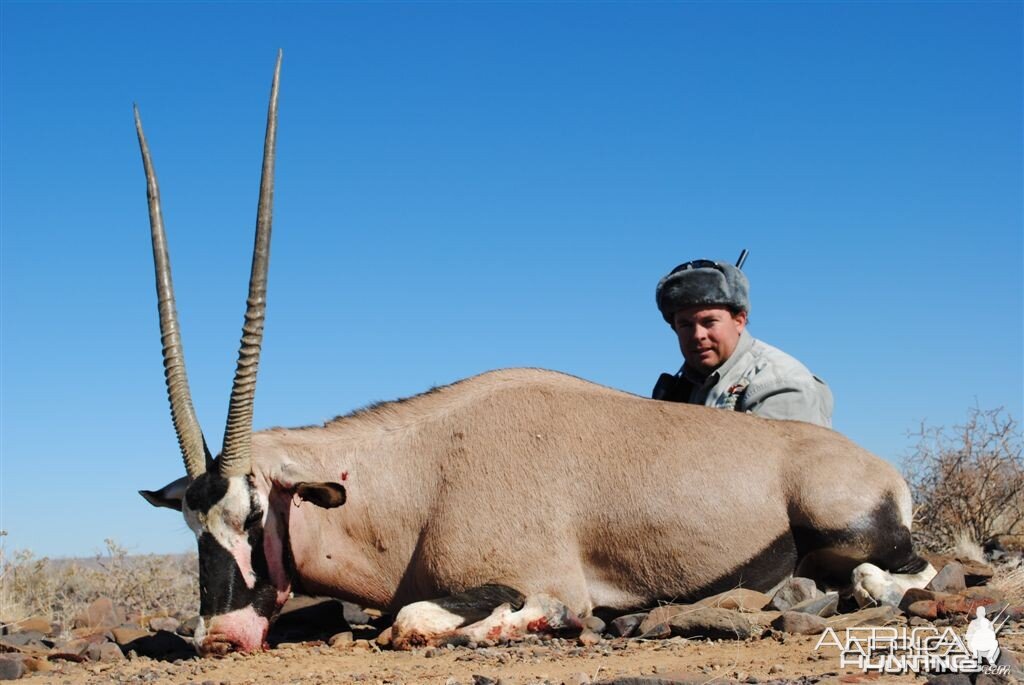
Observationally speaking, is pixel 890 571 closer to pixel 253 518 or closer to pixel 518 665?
pixel 518 665

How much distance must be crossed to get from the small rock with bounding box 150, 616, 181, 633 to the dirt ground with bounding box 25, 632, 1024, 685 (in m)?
1.58

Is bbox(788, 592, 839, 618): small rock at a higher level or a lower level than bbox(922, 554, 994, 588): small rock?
lower

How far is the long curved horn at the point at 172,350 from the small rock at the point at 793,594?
3569mm

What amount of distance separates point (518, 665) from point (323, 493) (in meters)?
1.82

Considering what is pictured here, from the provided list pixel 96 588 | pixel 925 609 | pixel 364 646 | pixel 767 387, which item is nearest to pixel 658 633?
pixel 925 609

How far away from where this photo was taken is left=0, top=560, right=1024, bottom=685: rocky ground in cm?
530

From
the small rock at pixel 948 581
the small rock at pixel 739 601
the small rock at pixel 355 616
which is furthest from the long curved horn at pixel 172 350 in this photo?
the small rock at pixel 948 581

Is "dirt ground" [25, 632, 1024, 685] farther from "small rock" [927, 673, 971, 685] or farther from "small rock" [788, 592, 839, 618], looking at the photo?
"small rock" [788, 592, 839, 618]

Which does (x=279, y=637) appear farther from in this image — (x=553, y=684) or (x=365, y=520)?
(x=553, y=684)

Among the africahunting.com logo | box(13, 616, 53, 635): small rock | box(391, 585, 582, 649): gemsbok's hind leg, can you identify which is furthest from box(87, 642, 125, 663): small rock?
the africahunting.com logo

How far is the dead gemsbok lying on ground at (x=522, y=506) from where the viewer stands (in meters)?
6.98

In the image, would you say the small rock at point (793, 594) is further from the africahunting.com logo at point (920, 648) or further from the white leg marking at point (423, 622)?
the white leg marking at point (423, 622)

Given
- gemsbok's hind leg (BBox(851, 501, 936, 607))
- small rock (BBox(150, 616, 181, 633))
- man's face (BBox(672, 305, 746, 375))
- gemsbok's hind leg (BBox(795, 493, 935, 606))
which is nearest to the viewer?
gemsbok's hind leg (BBox(851, 501, 936, 607))

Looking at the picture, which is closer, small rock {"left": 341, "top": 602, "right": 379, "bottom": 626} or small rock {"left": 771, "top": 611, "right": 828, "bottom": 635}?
small rock {"left": 771, "top": 611, "right": 828, "bottom": 635}
